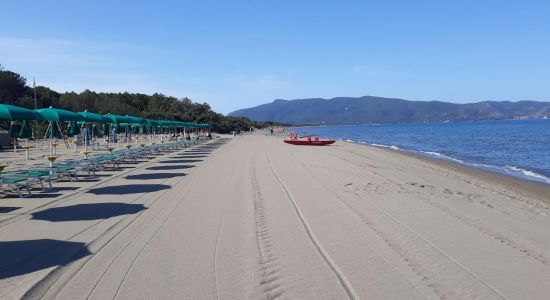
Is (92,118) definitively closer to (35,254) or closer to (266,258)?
(35,254)

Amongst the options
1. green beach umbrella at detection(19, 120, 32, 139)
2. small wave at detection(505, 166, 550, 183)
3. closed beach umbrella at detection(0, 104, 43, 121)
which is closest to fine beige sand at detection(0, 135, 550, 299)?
closed beach umbrella at detection(0, 104, 43, 121)

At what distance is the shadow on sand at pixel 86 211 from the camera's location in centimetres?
737

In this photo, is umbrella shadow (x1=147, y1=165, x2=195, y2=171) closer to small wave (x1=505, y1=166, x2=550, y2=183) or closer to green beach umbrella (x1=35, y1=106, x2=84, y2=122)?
green beach umbrella (x1=35, y1=106, x2=84, y2=122)

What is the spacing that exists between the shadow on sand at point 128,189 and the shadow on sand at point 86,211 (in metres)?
1.51

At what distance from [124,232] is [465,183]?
10725 millimetres

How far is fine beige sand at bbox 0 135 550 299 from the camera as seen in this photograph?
4230 millimetres

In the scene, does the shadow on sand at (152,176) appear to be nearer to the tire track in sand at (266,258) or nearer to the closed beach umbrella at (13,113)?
the closed beach umbrella at (13,113)

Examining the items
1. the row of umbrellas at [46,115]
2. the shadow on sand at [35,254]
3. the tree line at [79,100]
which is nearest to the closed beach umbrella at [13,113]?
the row of umbrellas at [46,115]

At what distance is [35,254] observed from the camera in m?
5.26

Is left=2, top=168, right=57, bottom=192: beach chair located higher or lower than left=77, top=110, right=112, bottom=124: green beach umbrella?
lower

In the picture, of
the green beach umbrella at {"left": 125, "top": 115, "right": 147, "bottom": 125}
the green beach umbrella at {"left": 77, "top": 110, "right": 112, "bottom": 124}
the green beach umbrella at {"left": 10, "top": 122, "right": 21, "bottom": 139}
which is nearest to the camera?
the green beach umbrella at {"left": 77, "top": 110, "right": 112, "bottom": 124}

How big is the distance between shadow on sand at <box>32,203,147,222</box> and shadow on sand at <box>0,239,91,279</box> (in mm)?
1477

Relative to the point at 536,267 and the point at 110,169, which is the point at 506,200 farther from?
the point at 110,169

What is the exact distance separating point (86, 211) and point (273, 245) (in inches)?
148
